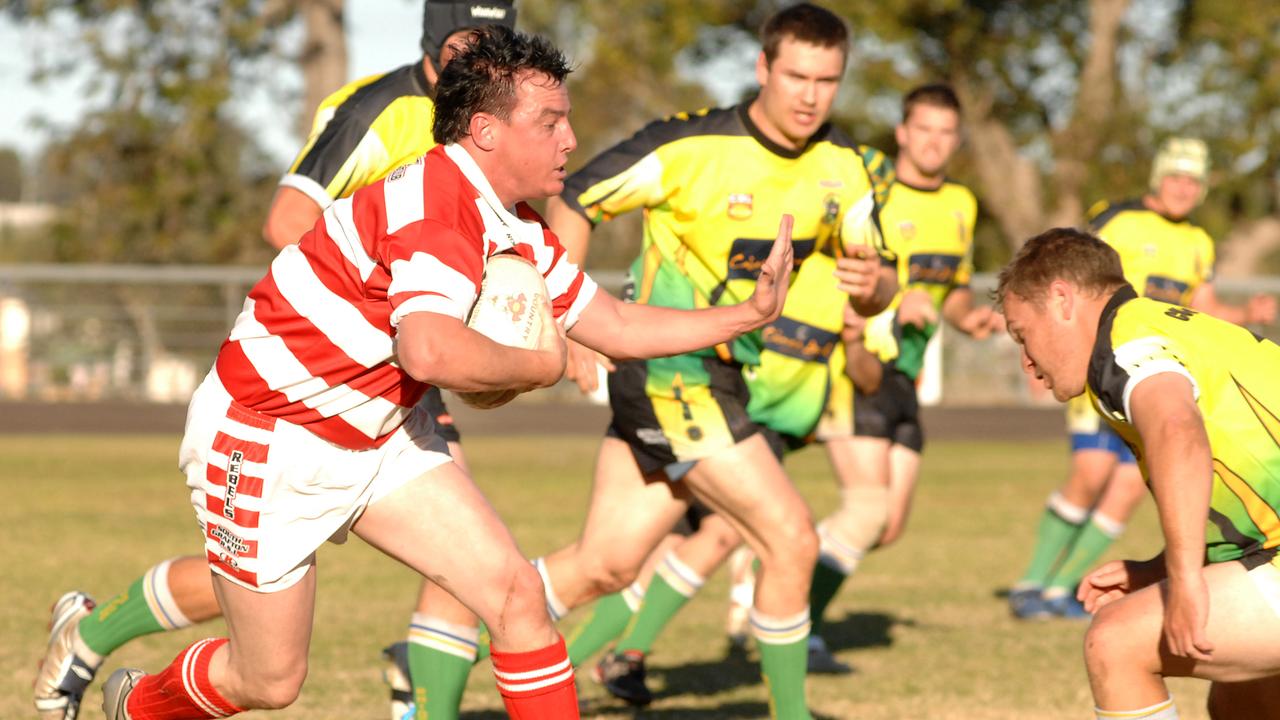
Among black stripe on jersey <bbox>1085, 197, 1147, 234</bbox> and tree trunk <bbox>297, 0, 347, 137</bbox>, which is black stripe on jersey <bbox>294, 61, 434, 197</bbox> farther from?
tree trunk <bbox>297, 0, 347, 137</bbox>

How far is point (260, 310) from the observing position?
4.16 metres

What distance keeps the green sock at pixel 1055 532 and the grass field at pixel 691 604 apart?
329mm

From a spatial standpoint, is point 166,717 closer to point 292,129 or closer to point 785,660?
point 785,660

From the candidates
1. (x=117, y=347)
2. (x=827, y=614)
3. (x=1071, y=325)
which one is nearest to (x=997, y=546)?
(x=827, y=614)

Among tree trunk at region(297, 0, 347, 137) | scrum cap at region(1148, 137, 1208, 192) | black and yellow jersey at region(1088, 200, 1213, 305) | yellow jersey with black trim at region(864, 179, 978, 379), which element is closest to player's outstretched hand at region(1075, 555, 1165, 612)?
yellow jersey with black trim at region(864, 179, 978, 379)

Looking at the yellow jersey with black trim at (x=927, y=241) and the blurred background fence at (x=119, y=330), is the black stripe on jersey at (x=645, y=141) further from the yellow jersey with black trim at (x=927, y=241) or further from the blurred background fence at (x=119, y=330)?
the blurred background fence at (x=119, y=330)

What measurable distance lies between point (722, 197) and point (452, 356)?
235cm

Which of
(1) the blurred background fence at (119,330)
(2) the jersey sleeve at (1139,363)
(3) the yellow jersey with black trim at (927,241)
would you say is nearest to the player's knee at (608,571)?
(2) the jersey sleeve at (1139,363)

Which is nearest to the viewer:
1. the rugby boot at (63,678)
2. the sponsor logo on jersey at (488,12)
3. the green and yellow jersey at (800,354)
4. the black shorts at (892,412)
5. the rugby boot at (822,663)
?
Result: the rugby boot at (63,678)

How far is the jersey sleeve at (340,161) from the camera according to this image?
17.7 ft

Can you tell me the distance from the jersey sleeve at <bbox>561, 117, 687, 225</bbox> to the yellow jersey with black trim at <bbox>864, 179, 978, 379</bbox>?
259 cm

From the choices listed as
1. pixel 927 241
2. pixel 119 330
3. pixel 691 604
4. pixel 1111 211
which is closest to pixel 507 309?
pixel 927 241

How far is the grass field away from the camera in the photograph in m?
6.53

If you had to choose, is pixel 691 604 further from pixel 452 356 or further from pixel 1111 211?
pixel 452 356
